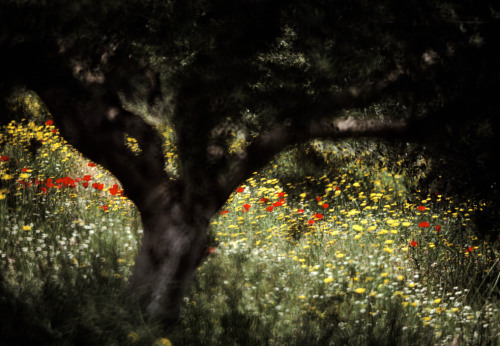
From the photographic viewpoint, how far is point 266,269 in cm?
562

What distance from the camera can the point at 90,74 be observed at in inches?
150

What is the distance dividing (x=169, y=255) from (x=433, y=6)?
8.54 feet

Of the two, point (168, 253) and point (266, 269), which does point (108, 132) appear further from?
point (266, 269)

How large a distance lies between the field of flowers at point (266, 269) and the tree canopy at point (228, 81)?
2.22ft

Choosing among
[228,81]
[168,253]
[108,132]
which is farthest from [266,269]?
[228,81]

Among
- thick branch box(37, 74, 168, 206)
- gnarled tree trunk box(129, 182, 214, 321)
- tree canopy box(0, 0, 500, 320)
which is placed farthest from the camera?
gnarled tree trunk box(129, 182, 214, 321)

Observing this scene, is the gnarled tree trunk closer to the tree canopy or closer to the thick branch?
the tree canopy

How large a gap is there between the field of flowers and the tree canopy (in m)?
0.68

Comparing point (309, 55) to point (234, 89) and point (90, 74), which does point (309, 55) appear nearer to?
point (234, 89)

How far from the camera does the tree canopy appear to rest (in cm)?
318

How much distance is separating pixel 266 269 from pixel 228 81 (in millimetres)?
2698

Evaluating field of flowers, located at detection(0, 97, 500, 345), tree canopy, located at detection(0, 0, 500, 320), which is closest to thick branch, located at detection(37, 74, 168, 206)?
tree canopy, located at detection(0, 0, 500, 320)

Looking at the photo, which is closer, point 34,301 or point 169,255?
point 34,301

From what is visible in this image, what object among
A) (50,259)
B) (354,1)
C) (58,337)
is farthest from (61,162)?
(354,1)
